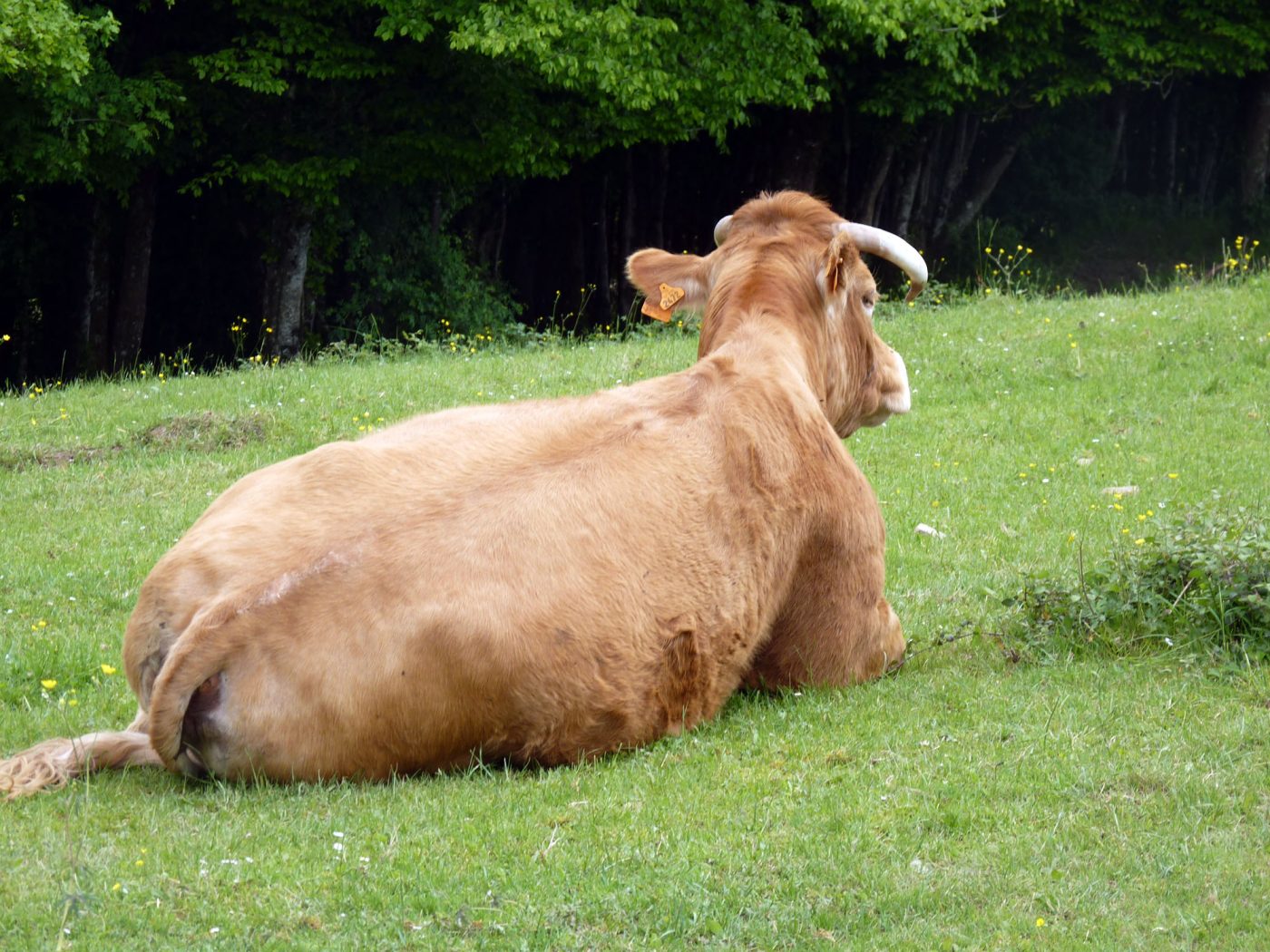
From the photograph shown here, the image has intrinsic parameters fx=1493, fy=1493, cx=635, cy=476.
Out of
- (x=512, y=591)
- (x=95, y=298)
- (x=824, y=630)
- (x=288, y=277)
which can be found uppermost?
(x=512, y=591)

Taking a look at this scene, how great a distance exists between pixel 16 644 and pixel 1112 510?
244 inches

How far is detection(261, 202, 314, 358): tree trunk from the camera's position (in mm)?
23438

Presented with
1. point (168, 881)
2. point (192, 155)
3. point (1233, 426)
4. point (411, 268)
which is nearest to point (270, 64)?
point (192, 155)

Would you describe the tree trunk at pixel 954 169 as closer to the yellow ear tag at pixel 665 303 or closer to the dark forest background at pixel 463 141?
the dark forest background at pixel 463 141

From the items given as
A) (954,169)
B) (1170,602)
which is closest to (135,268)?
(954,169)

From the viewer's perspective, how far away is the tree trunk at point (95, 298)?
2466cm

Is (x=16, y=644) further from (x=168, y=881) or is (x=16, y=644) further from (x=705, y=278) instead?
(x=705, y=278)

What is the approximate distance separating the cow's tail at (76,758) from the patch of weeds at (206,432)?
6.85m

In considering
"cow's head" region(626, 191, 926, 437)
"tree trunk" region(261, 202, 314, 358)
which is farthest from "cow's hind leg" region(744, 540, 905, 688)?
"tree trunk" region(261, 202, 314, 358)

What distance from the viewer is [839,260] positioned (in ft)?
21.8

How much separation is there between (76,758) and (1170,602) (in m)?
4.47

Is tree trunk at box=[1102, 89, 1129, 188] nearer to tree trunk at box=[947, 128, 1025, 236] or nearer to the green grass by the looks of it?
tree trunk at box=[947, 128, 1025, 236]

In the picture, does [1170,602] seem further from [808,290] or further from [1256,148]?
[1256,148]

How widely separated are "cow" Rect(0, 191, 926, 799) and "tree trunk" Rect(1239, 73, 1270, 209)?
30650 millimetres
